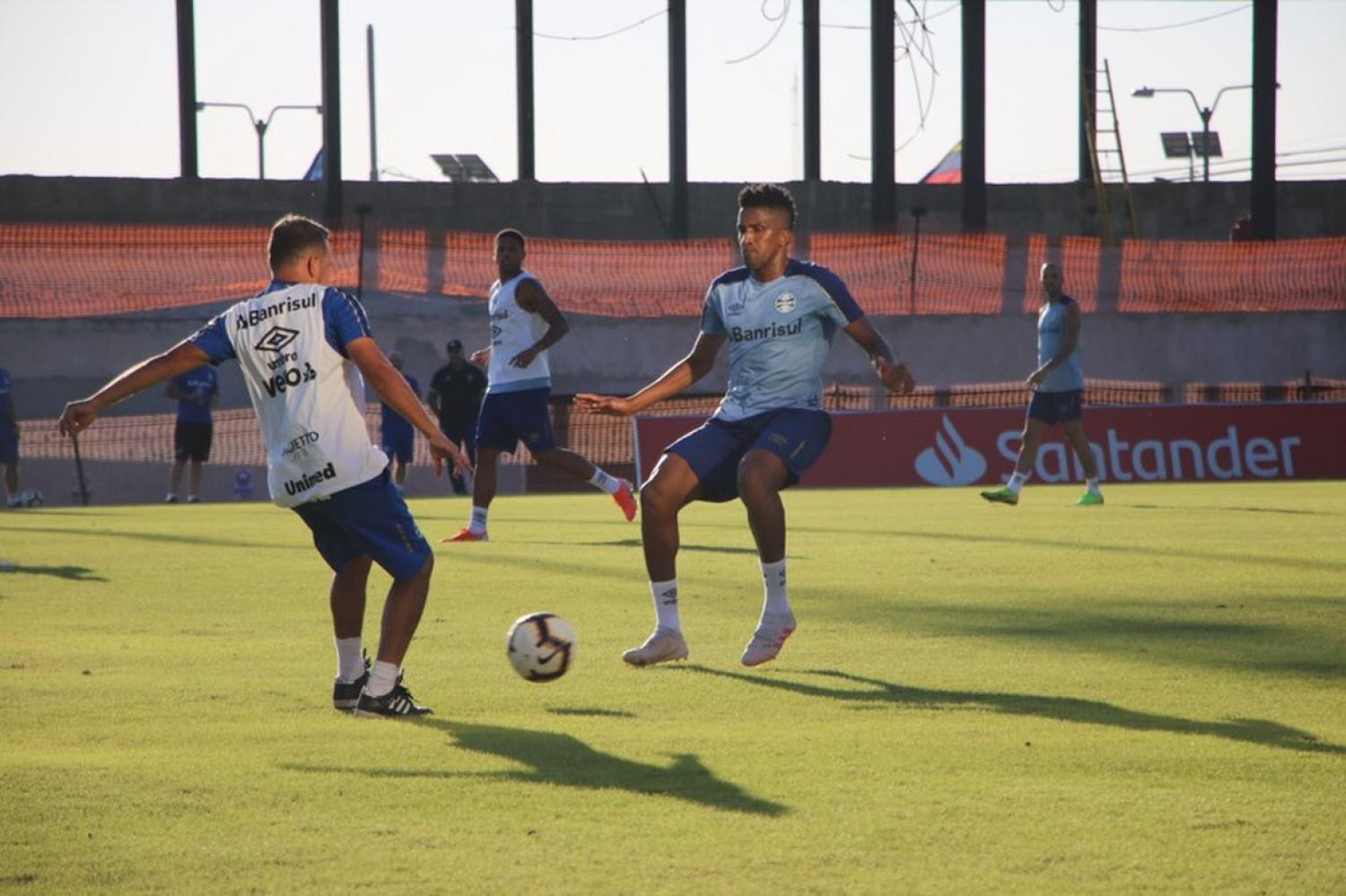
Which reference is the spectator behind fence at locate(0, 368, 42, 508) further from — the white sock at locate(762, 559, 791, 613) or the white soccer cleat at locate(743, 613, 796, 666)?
the white soccer cleat at locate(743, 613, 796, 666)

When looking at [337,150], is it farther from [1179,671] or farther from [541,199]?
[1179,671]

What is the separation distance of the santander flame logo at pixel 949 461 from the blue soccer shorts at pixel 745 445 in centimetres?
1679

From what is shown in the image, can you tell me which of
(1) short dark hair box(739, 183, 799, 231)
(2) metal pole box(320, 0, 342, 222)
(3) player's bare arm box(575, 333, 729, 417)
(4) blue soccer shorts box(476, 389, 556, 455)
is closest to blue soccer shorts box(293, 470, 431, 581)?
(3) player's bare arm box(575, 333, 729, 417)

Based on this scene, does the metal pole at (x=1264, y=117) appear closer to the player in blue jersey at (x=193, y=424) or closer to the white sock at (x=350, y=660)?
the player in blue jersey at (x=193, y=424)

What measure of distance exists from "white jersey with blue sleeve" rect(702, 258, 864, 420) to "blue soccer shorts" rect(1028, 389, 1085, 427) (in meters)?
10.5

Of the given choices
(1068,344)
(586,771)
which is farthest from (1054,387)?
(586,771)

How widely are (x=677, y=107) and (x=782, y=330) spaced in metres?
31.6

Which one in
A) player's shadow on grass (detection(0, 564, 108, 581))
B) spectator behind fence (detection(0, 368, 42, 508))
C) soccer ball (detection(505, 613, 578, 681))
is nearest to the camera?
soccer ball (detection(505, 613, 578, 681))

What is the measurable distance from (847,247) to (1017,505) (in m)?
13.4

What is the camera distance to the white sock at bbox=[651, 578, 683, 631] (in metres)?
7.73

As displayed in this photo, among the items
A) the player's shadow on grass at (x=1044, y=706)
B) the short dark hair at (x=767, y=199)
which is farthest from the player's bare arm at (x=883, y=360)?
the player's shadow on grass at (x=1044, y=706)

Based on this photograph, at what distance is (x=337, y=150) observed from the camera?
121 ft

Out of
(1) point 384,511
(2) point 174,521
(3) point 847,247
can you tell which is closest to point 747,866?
(1) point 384,511

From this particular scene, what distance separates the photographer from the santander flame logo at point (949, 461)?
2470cm
